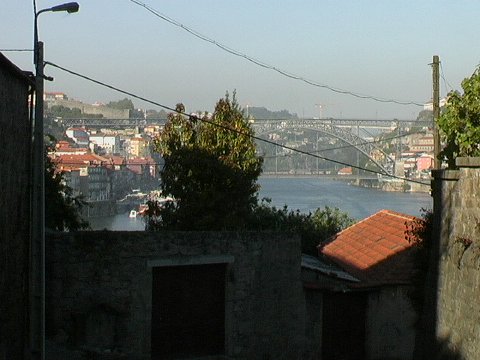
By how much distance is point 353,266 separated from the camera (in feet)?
60.0

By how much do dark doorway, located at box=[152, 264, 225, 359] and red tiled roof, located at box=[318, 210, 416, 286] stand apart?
10.1 ft

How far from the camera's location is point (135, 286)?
522 inches

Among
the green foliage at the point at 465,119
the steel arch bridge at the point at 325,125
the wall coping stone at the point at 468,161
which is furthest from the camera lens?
the steel arch bridge at the point at 325,125

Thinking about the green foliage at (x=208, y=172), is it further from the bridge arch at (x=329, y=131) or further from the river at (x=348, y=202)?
the bridge arch at (x=329, y=131)

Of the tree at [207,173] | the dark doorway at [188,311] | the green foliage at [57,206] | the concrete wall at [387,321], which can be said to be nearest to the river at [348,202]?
the tree at [207,173]

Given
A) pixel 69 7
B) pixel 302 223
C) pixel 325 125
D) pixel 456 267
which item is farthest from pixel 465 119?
pixel 325 125

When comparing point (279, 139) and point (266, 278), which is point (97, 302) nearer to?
point (266, 278)

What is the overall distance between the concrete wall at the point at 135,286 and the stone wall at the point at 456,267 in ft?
11.5

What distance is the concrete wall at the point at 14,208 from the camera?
9805 mm

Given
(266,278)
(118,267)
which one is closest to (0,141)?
(118,267)

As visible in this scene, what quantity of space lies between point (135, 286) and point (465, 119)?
17.2 ft

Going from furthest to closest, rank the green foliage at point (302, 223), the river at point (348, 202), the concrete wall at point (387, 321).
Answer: the river at point (348, 202) → the green foliage at point (302, 223) → the concrete wall at point (387, 321)

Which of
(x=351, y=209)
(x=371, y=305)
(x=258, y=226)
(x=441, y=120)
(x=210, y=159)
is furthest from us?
(x=351, y=209)

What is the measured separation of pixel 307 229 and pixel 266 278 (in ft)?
37.6
